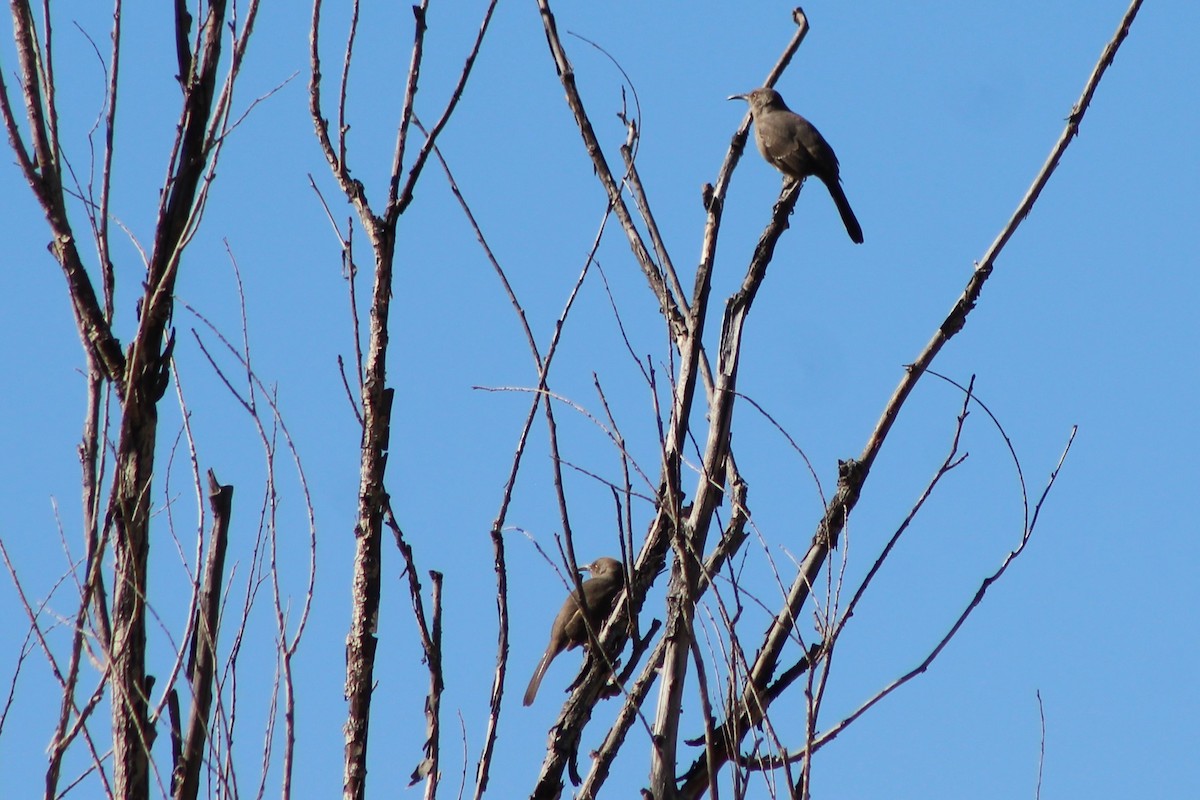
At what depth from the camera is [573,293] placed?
10.7 ft

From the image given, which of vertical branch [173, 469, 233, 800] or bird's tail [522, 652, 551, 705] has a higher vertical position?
bird's tail [522, 652, 551, 705]

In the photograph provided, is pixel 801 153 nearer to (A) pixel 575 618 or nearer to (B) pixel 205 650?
(A) pixel 575 618

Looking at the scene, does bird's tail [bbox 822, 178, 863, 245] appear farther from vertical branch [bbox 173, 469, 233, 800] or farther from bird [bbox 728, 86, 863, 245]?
vertical branch [bbox 173, 469, 233, 800]

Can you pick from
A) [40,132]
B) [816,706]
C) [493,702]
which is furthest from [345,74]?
[816,706]

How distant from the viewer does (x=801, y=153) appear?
9820mm

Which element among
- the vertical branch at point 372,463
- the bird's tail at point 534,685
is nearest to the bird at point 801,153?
the bird's tail at point 534,685

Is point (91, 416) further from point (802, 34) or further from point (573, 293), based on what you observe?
point (802, 34)

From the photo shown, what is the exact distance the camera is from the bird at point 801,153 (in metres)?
9.78

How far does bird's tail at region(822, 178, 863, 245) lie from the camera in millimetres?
9906

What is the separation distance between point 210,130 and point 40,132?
325 millimetres

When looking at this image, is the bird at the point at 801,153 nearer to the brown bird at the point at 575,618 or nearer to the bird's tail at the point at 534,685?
the brown bird at the point at 575,618

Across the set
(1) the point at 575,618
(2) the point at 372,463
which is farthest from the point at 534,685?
(2) the point at 372,463

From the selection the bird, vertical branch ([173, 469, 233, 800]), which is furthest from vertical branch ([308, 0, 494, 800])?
the bird

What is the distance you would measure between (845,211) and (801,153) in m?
0.49
